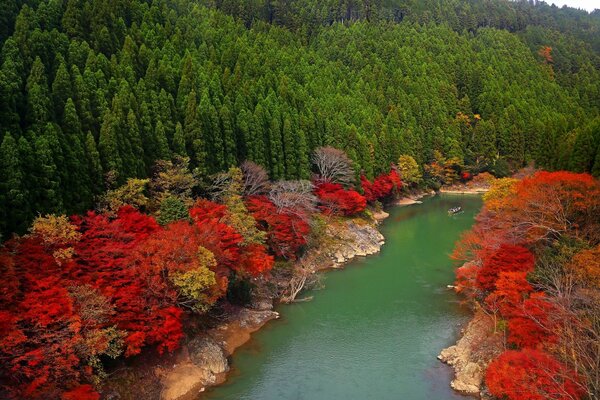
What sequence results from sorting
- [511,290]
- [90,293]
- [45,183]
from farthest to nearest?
[45,183], [511,290], [90,293]

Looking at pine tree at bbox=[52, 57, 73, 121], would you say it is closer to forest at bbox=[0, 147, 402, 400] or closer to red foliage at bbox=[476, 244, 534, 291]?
forest at bbox=[0, 147, 402, 400]

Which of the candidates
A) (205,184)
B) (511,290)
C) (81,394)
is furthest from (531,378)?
(205,184)

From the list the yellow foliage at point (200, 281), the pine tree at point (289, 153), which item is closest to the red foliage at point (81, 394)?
the yellow foliage at point (200, 281)

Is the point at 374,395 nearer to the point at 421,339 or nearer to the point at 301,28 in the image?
the point at 421,339

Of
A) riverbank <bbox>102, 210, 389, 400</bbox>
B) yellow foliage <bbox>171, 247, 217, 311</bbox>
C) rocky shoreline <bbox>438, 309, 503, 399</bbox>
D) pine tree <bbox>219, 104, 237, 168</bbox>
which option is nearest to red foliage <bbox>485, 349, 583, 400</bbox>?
rocky shoreline <bbox>438, 309, 503, 399</bbox>

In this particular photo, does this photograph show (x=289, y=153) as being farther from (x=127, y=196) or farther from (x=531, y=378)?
(x=531, y=378)

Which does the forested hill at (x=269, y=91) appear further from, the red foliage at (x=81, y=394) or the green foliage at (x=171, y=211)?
the red foliage at (x=81, y=394)
